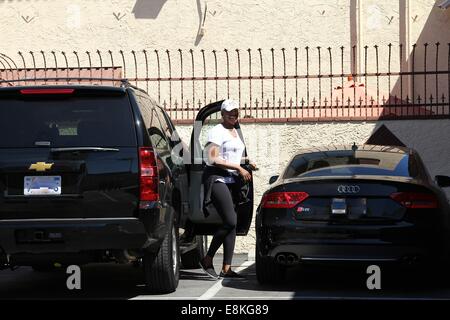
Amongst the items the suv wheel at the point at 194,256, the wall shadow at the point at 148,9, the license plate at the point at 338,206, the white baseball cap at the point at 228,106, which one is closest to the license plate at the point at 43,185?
the license plate at the point at 338,206

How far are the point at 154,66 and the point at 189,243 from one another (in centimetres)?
966

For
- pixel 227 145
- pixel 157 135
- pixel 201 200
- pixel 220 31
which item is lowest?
pixel 201 200

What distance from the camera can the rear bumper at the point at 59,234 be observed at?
7688 mm

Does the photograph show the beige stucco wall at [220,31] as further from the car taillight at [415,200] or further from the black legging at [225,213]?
the car taillight at [415,200]

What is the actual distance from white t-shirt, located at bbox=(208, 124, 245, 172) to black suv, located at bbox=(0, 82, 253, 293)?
1819 mm

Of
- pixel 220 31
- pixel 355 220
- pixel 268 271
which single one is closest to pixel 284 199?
pixel 355 220

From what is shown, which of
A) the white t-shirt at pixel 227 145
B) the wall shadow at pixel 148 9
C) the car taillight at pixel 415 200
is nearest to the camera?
the car taillight at pixel 415 200

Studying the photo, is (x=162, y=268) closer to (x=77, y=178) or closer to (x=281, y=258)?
(x=281, y=258)

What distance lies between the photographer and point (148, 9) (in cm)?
1977

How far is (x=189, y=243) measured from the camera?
33.9 ft

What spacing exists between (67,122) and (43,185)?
0.61 m

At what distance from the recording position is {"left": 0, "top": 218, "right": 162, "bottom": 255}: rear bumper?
7.69 meters

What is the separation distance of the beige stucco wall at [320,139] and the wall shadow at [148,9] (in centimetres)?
678

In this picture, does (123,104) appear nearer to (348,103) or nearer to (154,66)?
(348,103)
